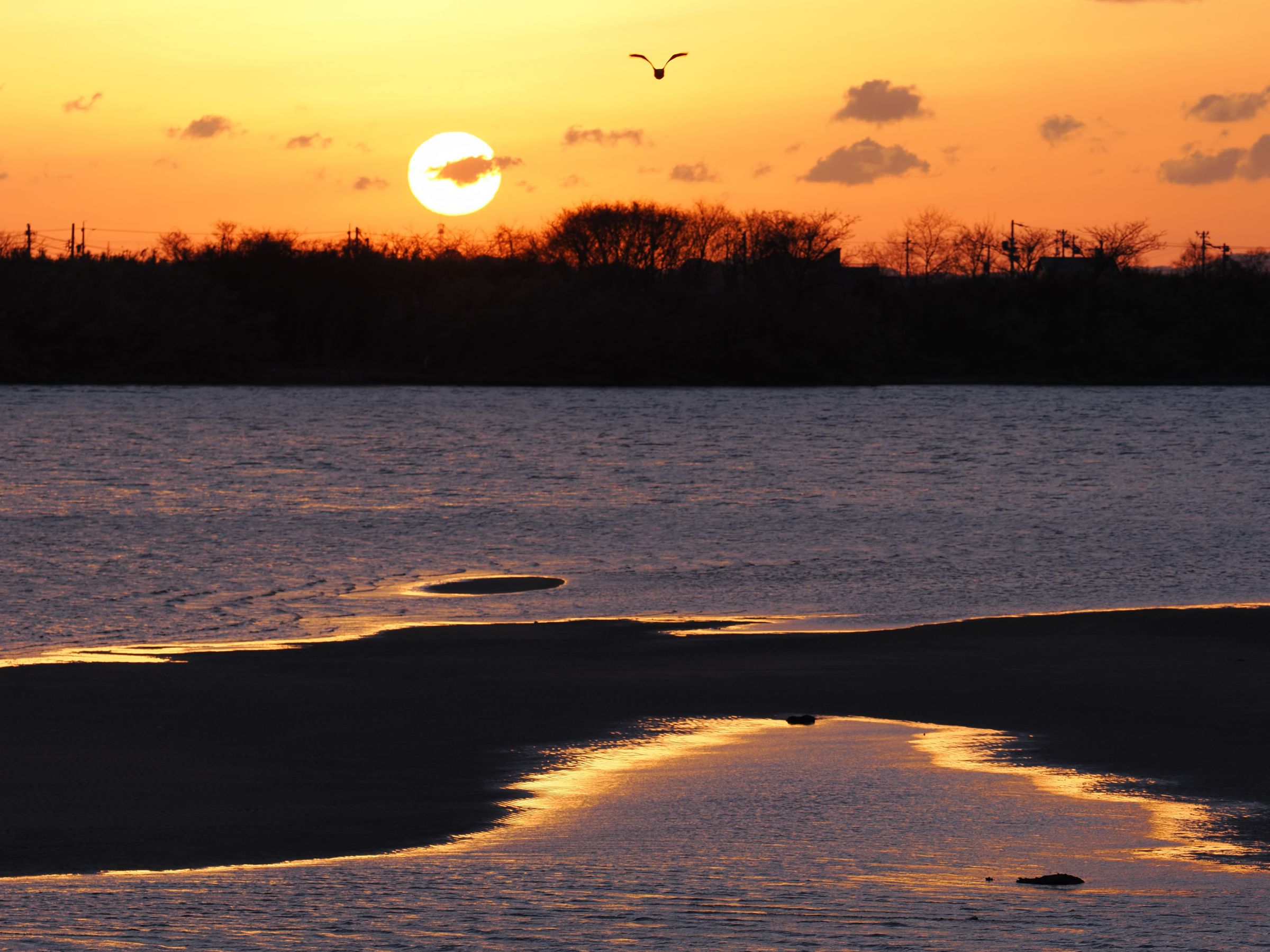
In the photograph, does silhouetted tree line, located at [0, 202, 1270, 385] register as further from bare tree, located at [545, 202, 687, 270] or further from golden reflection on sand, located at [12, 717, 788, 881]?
golden reflection on sand, located at [12, 717, 788, 881]

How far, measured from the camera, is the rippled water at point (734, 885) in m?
5.82

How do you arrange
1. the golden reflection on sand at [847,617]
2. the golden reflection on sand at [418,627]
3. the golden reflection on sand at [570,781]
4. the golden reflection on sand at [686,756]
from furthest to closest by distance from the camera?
1. the golden reflection on sand at [847,617]
2. the golden reflection on sand at [418,627]
3. the golden reflection on sand at [686,756]
4. the golden reflection on sand at [570,781]

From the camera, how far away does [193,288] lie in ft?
354

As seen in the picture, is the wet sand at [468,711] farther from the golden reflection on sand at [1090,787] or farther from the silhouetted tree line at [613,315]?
the silhouetted tree line at [613,315]

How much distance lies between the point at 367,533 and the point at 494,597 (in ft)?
31.3

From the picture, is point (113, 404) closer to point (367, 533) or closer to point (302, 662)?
point (367, 533)

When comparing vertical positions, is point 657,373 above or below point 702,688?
above

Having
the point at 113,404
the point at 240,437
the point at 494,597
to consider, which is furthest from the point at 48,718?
the point at 113,404

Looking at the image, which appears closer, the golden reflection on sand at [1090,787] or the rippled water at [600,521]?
the golden reflection on sand at [1090,787]

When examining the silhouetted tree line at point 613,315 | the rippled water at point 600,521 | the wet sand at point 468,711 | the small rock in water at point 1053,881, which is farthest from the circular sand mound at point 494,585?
the silhouetted tree line at point 613,315

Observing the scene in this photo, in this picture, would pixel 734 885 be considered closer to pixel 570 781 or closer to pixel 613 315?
pixel 570 781

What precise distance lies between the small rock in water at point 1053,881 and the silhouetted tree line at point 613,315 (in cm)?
10345

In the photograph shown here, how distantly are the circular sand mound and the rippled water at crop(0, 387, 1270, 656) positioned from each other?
0.44m

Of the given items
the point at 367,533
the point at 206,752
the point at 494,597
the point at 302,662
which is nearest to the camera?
the point at 206,752
